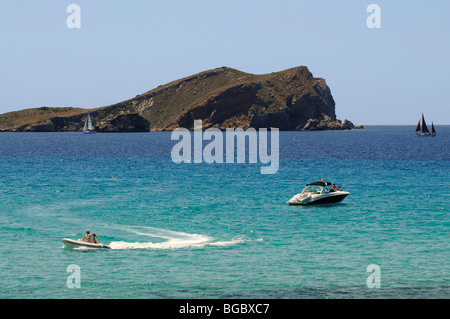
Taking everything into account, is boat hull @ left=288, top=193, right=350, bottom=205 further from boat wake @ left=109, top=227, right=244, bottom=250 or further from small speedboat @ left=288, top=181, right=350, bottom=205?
boat wake @ left=109, top=227, right=244, bottom=250

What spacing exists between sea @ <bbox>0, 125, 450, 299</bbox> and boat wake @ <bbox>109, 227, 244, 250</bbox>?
0.14 meters

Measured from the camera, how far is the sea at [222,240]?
3008 centimetres

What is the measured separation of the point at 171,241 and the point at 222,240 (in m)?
3.89

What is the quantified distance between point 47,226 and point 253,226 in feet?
58.5

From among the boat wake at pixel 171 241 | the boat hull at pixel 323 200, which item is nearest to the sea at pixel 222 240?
the boat wake at pixel 171 241

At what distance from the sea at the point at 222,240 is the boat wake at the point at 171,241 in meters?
0.14

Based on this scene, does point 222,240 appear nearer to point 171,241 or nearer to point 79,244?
point 171,241

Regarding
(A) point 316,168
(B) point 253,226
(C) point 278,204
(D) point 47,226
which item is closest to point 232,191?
(C) point 278,204

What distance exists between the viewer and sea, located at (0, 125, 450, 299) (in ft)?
98.7

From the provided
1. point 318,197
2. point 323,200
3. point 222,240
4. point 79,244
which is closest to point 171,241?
point 222,240

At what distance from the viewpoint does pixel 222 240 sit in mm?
41812

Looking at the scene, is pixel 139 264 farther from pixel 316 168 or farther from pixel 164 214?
pixel 316 168

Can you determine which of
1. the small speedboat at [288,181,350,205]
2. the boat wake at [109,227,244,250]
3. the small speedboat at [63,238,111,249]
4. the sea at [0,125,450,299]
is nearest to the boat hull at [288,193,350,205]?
Answer: the small speedboat at [288,181,350,205]

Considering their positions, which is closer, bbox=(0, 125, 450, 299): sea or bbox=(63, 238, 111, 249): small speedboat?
bbox=(0, 125, 450, 299): sea
